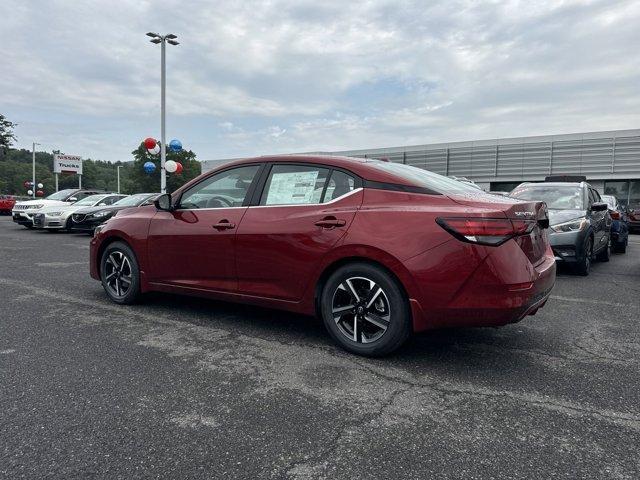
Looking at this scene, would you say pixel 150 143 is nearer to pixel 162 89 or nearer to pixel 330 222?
pixel 162 89

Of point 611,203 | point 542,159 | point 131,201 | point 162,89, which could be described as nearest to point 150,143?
point 162,89

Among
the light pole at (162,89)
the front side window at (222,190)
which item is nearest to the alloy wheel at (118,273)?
the front side window at (222,190)

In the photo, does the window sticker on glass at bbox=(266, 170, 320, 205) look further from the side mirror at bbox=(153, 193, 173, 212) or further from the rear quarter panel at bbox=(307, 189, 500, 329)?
the side mirror at bbox=(153, 193, 173, 212)

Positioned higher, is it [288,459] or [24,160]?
[24,160]

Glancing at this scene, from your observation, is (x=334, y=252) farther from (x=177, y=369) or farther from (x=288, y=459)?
(x=288, y=459)

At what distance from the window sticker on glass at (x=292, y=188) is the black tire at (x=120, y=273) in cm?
185

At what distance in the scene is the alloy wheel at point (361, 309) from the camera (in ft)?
11.1

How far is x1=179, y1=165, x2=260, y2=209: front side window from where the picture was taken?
4.18 m

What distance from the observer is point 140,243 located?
4777mm

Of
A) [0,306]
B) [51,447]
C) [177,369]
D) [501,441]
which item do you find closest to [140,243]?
[0,306]

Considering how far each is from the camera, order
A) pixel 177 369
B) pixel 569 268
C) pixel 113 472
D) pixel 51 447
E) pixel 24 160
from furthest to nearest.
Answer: pixel 24 160 < pixel 569 268 < pixel 177 369 < pixel 51 447 < pixel 113 472

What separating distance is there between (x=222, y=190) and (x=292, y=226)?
1001mm

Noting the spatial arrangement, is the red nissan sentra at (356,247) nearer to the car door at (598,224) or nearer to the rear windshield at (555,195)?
the rear windshield at (555,195)

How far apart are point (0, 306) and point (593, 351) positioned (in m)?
5.64
